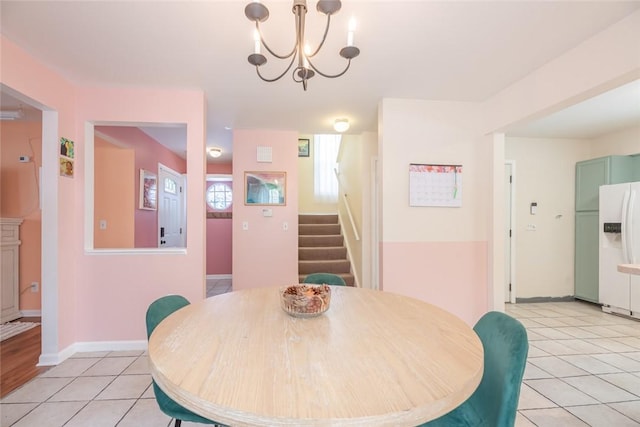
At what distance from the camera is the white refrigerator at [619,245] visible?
345 cm

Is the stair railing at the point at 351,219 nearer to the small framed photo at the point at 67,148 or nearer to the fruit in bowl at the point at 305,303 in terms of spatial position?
the fruit in bowl at the point at 305,303

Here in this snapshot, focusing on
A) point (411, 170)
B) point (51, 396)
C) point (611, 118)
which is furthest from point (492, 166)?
point (51, 396)

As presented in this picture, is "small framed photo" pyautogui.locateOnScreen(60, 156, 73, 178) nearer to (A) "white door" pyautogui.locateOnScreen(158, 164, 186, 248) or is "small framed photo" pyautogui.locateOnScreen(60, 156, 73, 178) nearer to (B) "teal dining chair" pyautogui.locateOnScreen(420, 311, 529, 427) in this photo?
(A) "white door" pyautogui.locateOnScreen(158, 164, 186, 248)

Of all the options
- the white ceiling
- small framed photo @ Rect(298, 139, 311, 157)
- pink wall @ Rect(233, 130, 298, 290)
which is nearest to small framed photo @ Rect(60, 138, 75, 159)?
the white ceiling

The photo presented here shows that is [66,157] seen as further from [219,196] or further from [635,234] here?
[635,234]

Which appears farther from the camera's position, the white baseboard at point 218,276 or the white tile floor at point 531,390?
the white baseboard at point 218,276

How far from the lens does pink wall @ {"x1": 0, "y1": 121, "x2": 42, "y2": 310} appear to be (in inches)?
140

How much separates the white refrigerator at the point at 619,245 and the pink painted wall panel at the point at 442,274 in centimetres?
200

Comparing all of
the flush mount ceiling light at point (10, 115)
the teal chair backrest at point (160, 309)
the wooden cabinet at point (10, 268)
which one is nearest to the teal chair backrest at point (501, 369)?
the teal chair backrest at point (160, 309)

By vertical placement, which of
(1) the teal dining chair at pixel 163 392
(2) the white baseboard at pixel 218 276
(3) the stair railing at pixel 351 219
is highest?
(3) the stair railing at pixel 351 219

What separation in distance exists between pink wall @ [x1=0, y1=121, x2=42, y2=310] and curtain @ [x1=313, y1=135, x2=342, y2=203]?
4.52m

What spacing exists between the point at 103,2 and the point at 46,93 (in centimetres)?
122

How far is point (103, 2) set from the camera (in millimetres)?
1629

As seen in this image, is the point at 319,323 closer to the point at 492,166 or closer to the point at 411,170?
the point at 411,170
